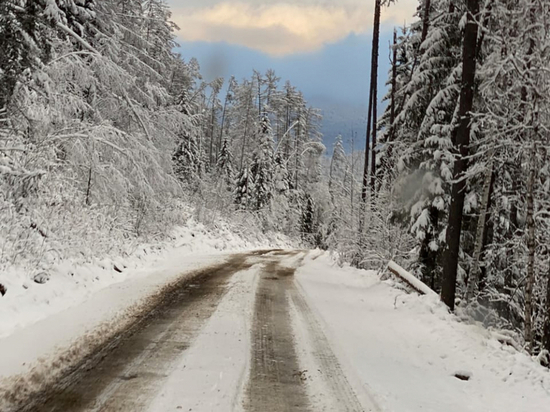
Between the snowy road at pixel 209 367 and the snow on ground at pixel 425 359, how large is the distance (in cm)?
43

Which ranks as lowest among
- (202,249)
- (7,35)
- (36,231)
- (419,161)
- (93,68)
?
(202,249)

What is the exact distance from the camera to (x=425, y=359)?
18.9 feet

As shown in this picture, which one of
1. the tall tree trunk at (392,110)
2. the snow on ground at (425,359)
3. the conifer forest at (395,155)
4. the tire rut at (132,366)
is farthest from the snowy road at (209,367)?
the tall tree trunk at (392,110)

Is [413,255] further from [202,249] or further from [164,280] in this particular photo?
[202,249]

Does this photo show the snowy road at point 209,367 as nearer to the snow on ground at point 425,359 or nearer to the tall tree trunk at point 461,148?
the snow on ground at point 425,359

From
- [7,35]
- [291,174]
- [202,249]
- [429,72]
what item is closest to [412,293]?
[429,72]

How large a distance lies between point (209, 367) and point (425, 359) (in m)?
3.24

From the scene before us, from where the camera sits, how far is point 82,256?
8.84 metres

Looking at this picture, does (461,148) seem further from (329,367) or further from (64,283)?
(64,283)

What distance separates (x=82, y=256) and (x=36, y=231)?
3.97 ft

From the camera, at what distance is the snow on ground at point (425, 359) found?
4445 mm

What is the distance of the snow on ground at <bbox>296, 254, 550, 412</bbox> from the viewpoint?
445cm

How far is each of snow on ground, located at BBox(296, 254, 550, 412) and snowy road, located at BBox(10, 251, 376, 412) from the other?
43cm

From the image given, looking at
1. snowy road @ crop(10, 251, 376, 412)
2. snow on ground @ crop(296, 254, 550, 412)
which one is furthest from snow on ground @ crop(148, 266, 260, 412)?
snow on ground @ crop(296, 254, 550, 412)
